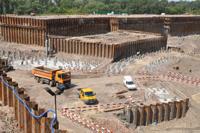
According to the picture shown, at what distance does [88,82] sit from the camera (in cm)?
3225

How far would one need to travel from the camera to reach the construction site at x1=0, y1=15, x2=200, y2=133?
14.5 m

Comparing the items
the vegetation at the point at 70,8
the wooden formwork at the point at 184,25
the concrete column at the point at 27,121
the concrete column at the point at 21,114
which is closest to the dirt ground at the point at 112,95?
the concrete column at the point at 21,114

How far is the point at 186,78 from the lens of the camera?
3569 centimetres

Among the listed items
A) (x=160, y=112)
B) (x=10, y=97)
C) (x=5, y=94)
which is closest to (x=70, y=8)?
(x=160, y=112)

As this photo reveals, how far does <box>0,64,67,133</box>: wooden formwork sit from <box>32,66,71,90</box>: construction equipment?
524 inches

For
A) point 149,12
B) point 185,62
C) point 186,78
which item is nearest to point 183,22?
point 149,12

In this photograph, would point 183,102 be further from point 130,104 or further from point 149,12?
point 149,12

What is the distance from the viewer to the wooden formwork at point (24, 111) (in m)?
10.9

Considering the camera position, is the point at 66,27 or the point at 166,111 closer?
the point at 166,111

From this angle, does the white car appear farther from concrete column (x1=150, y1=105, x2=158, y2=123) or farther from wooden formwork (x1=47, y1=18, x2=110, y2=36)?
wooden formwork (x1=47, y1=18, x2=110, y2=36)

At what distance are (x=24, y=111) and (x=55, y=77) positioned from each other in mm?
16576

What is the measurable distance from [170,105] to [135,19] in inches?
1928

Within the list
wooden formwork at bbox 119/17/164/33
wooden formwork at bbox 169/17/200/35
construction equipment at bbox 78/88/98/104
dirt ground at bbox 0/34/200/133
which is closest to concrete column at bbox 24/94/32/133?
dirt ground at bbox 0/34/200/133

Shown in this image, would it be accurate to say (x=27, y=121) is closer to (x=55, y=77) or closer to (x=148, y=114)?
(x=148, y=114)
